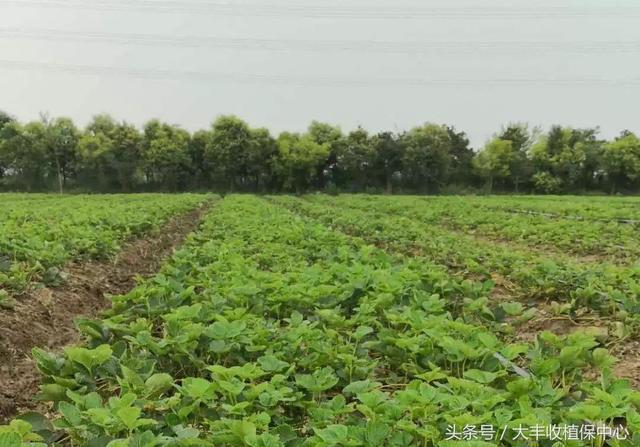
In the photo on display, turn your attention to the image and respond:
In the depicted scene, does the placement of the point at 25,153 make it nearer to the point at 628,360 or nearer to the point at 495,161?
the point at 495,161

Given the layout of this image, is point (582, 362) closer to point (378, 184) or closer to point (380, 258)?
point (380, 258)

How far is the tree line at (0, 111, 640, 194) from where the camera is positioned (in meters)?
49.4

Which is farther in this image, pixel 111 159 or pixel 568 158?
pixel 568 158

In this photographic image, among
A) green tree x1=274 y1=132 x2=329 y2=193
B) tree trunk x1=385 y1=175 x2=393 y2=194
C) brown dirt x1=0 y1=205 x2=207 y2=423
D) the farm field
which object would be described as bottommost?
brown dirt x1=0 y1=205 x2=207 y2=423

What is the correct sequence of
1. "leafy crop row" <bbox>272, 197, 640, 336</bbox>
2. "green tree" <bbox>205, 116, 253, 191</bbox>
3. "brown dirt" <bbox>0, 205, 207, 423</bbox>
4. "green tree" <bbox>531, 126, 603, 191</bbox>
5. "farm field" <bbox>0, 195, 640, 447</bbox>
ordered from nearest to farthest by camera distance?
1. "farm field" <bbox>0, 195, 640, 447</bbox>
2. "brown dirt" <bbox>0, 205, 207, 423</bbox>
3. "leafy crop row" <bbox>272, 197, 640, 336</bbox>
4. "green tree" <bbox>205, 116, 253, 191</bbox>
5. "green tree" <bbox>531, 126, 603, 191</bbox>

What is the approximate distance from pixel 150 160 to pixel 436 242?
144ft

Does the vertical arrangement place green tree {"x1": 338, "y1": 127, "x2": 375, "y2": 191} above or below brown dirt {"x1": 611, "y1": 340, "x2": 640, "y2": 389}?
above

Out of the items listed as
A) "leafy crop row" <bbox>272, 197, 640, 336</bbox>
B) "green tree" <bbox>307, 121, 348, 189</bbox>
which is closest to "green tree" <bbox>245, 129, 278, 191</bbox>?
"green tree" <bbox>307, 121, 348, 189</bbox>

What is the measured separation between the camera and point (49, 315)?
5.36 meters

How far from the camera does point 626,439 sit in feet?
7.22

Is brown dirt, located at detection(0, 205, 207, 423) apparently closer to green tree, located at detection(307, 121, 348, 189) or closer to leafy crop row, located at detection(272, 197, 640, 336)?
leafy crop row, located at detection(272, 197, 640, 336)

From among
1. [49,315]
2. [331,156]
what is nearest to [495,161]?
[331,156]

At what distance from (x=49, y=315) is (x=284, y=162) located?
4395 centimetres

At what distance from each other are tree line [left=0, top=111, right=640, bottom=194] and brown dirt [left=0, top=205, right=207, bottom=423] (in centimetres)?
4091
